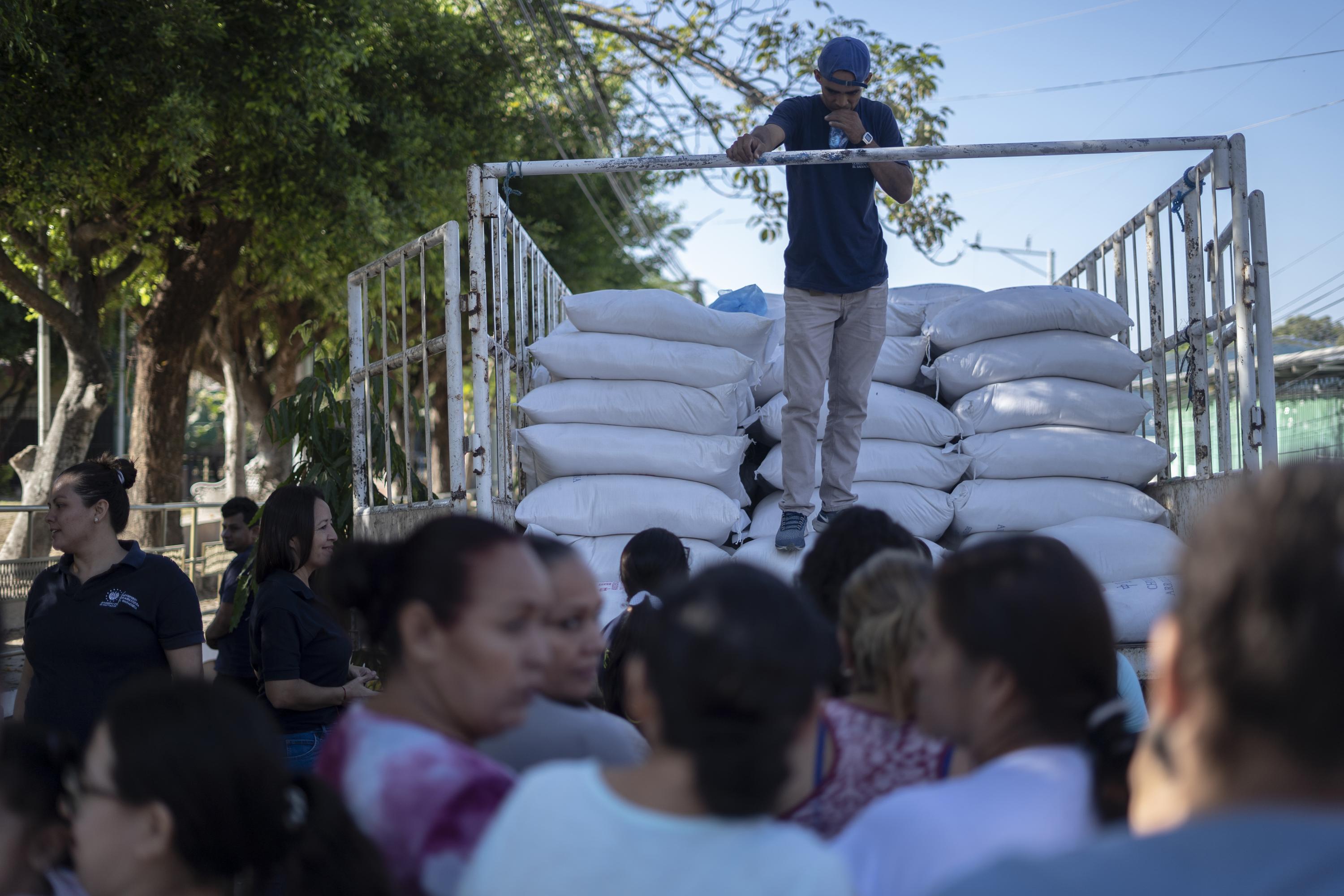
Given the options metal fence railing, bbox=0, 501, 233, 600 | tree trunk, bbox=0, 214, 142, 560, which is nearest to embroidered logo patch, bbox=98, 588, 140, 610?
metal fence railing, bbox=0, 501, 233, 600

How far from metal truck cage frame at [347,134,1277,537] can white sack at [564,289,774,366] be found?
300mm

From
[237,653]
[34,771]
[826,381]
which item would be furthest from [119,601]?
[826,381]

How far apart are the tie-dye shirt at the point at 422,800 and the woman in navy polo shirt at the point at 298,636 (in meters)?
1.88

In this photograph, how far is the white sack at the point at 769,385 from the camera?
477 cm

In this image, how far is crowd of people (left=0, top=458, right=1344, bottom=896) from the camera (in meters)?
0.77

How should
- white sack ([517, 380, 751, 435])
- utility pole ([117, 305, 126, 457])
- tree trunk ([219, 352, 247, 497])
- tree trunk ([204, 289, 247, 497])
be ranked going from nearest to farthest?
white sack ([517, 380, 751, 435]), tree trunk ([204, 289, 247, 497]), tree trunk ([219, 352, 247, 497]), utility pole ([117, 305, 126, 457])

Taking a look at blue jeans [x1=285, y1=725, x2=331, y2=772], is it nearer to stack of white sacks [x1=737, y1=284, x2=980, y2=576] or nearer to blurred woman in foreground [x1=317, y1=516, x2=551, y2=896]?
stack of white sacks [x1=737, y1=284, x2=980, y2=576]

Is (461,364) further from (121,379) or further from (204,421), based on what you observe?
(204,421)

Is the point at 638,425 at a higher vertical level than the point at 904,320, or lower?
lower

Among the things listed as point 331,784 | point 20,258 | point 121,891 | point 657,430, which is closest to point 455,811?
point 331,784

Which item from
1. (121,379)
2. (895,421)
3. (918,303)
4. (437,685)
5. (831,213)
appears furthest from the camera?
(121,379)

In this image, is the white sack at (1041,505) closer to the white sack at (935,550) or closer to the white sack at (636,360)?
the white sack at (935,550)

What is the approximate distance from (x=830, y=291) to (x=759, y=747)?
3.05 metres

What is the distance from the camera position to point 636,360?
4.31m
